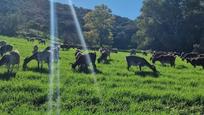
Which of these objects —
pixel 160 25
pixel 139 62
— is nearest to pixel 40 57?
pixel 139 62

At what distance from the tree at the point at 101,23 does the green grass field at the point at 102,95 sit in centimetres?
9165

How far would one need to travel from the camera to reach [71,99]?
1917cm

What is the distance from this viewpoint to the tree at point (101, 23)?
120 m

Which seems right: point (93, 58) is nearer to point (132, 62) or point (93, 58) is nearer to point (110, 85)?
point (132, 62)

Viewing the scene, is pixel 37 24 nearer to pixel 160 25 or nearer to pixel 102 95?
pixel 160 25

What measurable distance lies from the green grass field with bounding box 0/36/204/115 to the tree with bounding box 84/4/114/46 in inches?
3608

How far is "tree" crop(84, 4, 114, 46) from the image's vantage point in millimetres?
120000

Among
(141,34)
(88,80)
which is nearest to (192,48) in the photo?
(141,34)

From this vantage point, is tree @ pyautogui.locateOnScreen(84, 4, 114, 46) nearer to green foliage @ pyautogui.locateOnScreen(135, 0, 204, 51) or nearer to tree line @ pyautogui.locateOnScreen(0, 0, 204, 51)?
tree line @ pyautogui.locateOnScreen(0, 0, 204, 51)

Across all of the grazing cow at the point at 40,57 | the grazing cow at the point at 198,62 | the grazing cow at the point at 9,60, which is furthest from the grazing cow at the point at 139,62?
the grazing cow at the point at 9,60

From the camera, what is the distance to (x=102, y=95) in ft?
66.6

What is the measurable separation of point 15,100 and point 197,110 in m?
7.45

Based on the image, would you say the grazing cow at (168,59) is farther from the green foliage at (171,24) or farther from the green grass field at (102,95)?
the green foliage at (171,24)

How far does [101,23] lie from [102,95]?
102 meters
